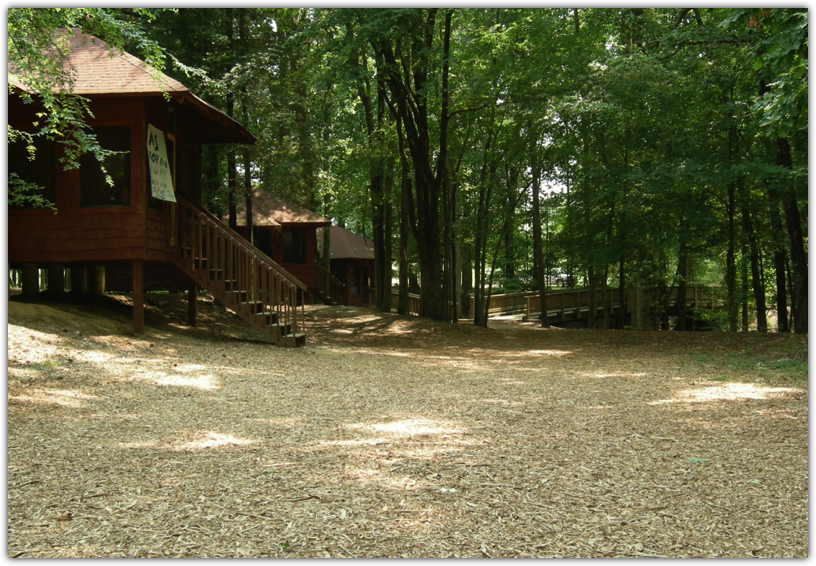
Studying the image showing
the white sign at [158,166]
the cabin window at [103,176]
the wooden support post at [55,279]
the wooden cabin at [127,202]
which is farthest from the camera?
the wooden support post at [55,279]

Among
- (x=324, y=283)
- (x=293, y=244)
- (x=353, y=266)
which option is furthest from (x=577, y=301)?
(x=293, y=244)

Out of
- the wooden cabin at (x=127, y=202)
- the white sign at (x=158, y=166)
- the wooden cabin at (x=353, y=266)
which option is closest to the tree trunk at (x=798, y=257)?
the wooden cabin at (x=127, y=202)

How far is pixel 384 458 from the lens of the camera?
4.92 metres

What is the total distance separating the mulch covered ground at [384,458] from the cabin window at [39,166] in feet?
9.08

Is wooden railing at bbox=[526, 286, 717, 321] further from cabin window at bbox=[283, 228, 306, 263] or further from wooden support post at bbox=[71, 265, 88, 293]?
wooden support post at bbox=[71, 265, 88, 293]

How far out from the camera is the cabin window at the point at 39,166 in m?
12.0

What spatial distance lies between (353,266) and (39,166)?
24.3 meters

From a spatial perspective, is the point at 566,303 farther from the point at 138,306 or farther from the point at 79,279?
the point at 138,306

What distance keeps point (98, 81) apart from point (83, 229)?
2477mm

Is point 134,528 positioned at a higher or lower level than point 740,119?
lower

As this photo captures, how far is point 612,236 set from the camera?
19359 millimetres

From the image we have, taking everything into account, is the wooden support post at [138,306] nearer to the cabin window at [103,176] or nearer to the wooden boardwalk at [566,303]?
the cabin window at [103,176]

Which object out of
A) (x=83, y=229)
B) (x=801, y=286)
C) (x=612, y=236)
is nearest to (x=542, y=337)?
(x=612, y=236)
